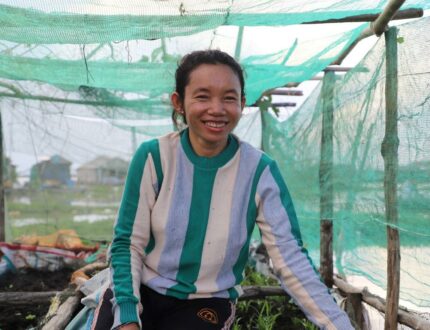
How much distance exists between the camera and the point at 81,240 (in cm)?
688

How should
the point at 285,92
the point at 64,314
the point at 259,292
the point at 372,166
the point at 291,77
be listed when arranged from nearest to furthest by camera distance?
the point at 372,166 → the point at 64,314 → the point at 259,292 → the point at 291,77 → the point at 285,92

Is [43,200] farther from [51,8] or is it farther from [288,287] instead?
[288,287]

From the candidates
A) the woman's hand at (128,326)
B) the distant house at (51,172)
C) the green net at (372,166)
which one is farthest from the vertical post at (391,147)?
the distant house at (51,172)

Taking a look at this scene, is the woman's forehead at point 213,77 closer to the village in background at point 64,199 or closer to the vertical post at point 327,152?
the vertical post at point 327,152

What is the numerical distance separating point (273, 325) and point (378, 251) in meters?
1.18

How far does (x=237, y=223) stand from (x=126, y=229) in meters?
0.41

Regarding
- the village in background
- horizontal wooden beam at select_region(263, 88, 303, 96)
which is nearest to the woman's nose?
horizontal wooden beam at select_region(263, 88, 303, 96)

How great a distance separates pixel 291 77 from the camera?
13.3 feet

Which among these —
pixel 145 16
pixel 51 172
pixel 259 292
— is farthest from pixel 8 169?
pixel 145 16

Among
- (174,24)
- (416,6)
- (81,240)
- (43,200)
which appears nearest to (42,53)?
(174,24)

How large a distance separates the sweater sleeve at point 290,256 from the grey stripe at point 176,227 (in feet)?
0.90

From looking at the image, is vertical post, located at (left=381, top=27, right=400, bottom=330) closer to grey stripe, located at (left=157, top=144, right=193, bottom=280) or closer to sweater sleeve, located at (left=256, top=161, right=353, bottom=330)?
sweater sleeve, located at (left=256, top=161, right=353, bottom=330)

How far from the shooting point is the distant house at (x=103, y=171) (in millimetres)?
8141

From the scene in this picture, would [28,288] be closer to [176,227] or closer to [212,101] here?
[176,227]
